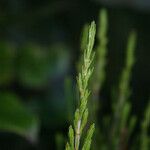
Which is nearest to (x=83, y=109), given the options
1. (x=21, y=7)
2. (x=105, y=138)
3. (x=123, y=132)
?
(x=123, y=132)

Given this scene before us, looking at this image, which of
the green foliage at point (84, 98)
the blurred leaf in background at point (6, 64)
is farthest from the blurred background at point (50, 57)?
the green foliage at point (84, 98)

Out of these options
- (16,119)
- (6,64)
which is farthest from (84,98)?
(6,64)

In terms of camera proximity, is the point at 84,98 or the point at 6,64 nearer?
the point at 84,98

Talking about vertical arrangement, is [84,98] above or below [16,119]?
above

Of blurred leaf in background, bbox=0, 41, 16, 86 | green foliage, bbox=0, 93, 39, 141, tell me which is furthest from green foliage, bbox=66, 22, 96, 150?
blurred leaf in background, bbox=0, 41, 16, 86

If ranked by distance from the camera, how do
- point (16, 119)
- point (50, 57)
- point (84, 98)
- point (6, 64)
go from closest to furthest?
point (84, 98) < point (16, 119) < point (6, 64) < point (50, 57)

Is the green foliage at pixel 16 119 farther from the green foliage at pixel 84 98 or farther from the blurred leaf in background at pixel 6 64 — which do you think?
the green foliage at pixel 84 98

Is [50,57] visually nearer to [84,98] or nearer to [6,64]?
[6,64]

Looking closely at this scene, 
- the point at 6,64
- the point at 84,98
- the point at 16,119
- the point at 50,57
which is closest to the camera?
the point at 84,98

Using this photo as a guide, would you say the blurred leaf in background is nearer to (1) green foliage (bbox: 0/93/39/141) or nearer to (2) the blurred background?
(2) the blurred background
